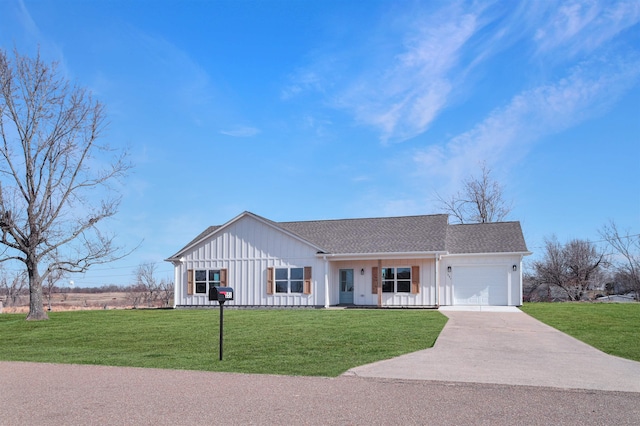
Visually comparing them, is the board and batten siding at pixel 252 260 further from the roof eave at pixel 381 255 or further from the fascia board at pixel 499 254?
the fascia board at pixel 499 254

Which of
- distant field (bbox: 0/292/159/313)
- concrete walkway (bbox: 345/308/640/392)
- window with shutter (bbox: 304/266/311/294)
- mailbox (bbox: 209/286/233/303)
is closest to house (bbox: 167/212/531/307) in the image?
window with shutter (bbox: 304/266/311/294)

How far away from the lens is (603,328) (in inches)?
562

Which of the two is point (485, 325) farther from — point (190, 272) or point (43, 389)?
point (190, 272)

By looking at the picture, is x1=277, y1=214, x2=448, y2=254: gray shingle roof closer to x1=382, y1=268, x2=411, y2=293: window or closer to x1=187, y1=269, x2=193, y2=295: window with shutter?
x1=382, y1=268, x2=411, y2=293: window

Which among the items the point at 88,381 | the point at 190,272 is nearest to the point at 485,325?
the point at 88,381

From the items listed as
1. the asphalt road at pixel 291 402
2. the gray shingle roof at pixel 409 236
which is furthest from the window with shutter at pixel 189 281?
the asphalt road at pixel 291 402

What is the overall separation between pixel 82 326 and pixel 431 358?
38.4ft

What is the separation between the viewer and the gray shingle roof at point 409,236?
25.0 metres

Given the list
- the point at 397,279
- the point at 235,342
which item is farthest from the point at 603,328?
the point at 397,279

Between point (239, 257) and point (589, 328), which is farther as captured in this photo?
point (239, 257)

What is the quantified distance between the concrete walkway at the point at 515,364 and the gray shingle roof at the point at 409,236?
11.8 meters

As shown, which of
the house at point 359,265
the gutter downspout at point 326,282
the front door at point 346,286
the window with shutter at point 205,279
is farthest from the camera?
the window with shutter at point 205,279

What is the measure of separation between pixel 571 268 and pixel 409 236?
1791 cm

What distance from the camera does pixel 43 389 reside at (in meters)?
7.44
